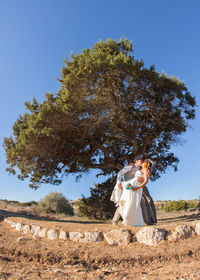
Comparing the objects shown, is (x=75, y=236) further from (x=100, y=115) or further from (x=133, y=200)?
(x=100, y=115)

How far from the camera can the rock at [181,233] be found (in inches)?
240

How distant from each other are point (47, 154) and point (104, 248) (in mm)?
7637

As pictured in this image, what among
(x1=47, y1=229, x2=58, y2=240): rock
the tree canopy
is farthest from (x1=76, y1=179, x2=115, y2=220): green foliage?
(x1=47, y1=229, x2=58, y2=240): rock

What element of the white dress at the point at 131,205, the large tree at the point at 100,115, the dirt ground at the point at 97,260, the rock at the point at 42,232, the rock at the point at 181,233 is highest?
the large tree at the point at 100,115

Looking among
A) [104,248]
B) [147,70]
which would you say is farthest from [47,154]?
[104,248]

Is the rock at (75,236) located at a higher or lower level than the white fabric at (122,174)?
lower

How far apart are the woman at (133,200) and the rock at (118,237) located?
4.33 feet

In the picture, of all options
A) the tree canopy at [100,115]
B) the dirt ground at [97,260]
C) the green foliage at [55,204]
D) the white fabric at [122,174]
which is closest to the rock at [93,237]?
the dirt ground at [97,260]

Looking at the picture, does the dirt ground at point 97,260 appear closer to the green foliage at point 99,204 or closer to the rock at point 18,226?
the rock at point 18,226

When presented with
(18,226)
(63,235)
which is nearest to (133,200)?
(63,235)

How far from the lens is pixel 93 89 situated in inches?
460

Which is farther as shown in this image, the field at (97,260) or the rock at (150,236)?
the rock at (150,236)

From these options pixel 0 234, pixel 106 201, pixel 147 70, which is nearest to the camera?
pixel 0 234

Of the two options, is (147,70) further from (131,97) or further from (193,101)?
(193,101)
